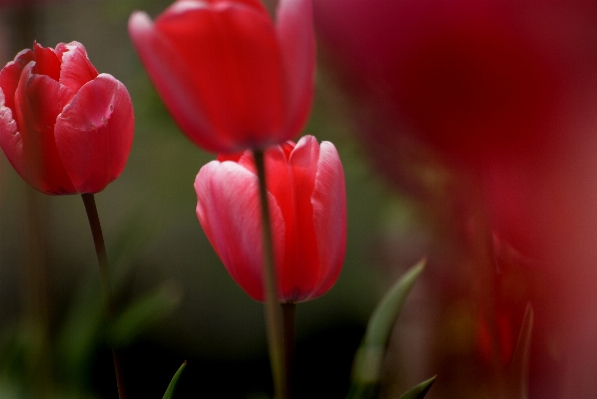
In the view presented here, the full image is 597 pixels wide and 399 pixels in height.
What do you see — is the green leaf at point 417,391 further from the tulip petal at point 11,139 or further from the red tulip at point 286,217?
the tulip petal at point 11,139

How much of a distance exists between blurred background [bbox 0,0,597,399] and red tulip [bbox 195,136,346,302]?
0.03 m

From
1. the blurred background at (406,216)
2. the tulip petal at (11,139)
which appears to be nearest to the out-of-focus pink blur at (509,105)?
the blurred background at (406,216)

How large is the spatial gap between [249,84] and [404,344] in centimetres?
21

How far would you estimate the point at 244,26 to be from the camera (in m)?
0.13

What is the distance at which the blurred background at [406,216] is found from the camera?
0.43 feet

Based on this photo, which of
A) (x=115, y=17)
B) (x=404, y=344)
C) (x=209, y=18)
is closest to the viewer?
(x=209, y=18)

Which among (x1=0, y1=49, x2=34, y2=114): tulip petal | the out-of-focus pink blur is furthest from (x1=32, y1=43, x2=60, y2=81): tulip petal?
the out-of-focus pink blur

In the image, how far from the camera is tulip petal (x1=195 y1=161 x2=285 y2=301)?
186 millimetres

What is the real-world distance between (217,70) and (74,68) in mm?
92

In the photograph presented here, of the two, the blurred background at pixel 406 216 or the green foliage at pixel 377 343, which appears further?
the green foliage at pixel 377 343

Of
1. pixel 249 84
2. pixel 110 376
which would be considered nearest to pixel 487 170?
pixel 249 84

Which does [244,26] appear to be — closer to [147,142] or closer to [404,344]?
[404,344]

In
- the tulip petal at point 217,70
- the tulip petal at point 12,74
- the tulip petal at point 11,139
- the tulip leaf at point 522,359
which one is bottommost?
the tulip leaf at point 522,359

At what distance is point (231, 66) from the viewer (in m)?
0.14
